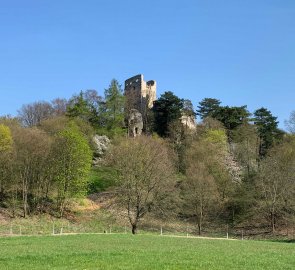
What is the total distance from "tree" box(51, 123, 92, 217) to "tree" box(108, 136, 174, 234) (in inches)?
222

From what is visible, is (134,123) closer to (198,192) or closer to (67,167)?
(67,167)

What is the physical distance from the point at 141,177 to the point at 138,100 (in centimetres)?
5944

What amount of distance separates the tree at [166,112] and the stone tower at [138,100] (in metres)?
4.68

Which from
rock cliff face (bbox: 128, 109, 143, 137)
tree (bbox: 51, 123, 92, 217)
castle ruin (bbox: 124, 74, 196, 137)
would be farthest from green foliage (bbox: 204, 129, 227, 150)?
tree (bbox: 51, 123, 92, 217)

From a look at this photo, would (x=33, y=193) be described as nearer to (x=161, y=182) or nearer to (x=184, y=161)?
(x=161, y=182)

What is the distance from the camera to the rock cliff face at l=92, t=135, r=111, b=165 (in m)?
84.6

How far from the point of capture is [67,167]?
58438 millimetres

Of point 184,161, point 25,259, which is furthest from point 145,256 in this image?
point 184,161

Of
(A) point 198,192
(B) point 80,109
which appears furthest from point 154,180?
(B) point 80,109

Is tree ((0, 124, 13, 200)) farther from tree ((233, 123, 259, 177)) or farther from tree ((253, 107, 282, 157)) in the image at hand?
tree ((253, 107, 282, 157))

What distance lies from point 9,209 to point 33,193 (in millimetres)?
5227

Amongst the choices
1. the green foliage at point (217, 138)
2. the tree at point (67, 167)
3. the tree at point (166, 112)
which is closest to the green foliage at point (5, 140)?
the tree at point (67, 167)

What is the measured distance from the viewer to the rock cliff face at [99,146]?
3329 inches

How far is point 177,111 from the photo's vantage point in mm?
94125
